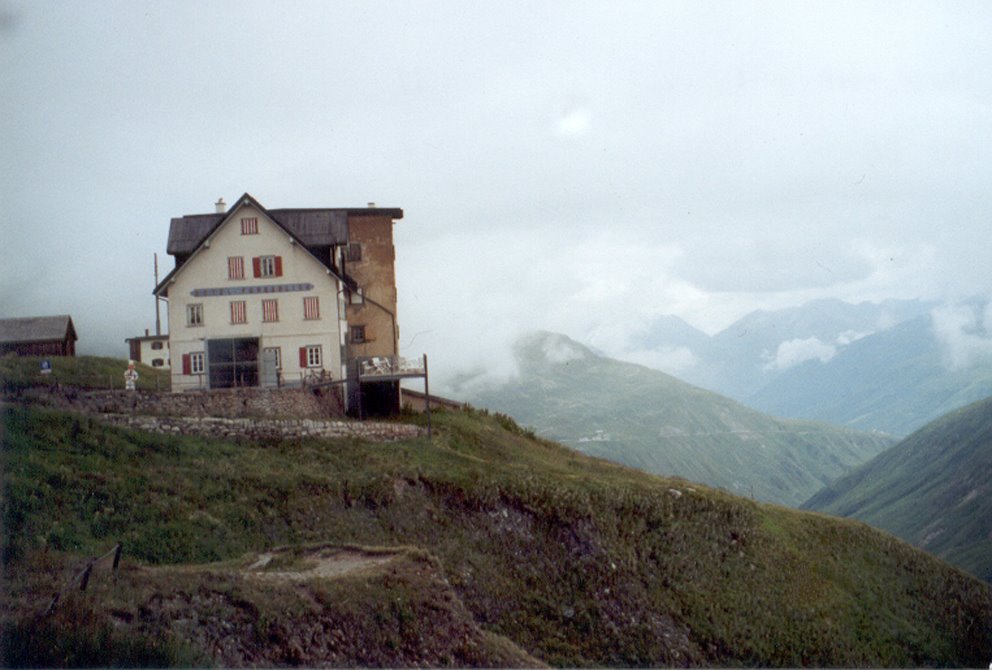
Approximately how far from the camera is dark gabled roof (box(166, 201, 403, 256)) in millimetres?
47094

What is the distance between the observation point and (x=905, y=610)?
40.0m

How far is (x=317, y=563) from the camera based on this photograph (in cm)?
2295

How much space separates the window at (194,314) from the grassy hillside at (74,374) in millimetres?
3545

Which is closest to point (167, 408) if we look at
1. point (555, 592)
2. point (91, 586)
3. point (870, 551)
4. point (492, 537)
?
point (492, 537)

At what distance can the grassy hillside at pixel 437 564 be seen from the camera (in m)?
17.1

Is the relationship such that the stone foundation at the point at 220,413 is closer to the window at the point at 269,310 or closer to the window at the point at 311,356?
the window at the point at 311,356

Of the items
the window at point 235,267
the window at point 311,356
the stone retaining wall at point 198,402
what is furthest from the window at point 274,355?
the window at point 235,267

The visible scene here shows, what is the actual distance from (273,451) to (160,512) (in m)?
8.18

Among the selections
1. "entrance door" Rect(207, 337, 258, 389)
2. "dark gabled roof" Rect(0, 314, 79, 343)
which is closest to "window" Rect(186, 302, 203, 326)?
"entrance door" Rect(207, 337, 258, 389)

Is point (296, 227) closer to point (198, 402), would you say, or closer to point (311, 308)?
point (311, 308)

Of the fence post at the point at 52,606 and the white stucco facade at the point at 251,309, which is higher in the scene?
the white stucco facade at the point at 251,309

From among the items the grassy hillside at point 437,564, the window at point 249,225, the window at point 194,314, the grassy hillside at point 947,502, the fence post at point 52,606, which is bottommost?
the grassy hillside at point 947,502

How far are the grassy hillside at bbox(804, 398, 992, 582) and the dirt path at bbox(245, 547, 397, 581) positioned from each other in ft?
377

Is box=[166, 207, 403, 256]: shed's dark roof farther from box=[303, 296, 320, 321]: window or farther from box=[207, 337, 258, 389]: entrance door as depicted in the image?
box=[207, 337, 258, 389]: entrance door
